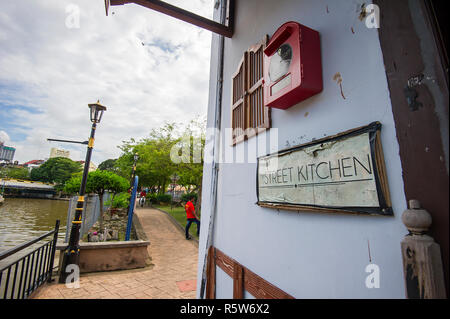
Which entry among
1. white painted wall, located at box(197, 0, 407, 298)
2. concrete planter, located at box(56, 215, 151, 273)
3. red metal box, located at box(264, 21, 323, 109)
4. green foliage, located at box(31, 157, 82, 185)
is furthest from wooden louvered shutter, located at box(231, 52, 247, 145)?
green foliage, located at box(31, 157, 82, 185)

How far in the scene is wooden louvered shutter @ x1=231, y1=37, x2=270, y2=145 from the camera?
1.99m

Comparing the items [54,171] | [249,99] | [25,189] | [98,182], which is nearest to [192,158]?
[98,182]

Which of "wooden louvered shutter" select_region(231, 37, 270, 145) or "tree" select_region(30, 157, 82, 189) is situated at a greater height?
"tree" select_region(30, 157, 82, 189)

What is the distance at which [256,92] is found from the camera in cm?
209

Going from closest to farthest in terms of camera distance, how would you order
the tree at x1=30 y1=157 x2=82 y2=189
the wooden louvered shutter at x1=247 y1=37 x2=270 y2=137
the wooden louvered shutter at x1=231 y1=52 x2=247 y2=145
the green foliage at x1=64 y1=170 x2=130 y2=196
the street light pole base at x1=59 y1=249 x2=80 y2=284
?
the wooden louvered shutter at x1=247 y1=37 x2=270 y2=137 → the wooden louvered shutter at x1=231 y1=52 x2=247 y2=145 → the street light pole base at x1=59 y1=249 x2=80 y2=284 → the green foliage at x1=64 y1=170 x2=130 y2=196 → the tree at x1=30 y1=157 x2=82 y2=189

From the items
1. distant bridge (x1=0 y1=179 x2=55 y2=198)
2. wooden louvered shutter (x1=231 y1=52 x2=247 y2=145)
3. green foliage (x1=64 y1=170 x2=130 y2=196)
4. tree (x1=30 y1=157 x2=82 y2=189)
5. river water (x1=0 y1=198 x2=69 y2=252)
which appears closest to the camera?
wooden louvered shutter (x1=231 y1=52 x2=247 y2=145)

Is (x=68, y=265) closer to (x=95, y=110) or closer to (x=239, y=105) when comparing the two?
(x=95, y=110)

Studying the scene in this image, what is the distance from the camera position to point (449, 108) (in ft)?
2.35

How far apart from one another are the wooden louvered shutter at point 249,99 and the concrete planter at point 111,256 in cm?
454

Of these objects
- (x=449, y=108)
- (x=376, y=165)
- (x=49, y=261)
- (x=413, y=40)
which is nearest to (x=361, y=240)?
(x=376, y=165)

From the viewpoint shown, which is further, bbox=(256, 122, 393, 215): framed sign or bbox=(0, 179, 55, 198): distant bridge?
bbox=(0, 179, 55, 198): distant bridge

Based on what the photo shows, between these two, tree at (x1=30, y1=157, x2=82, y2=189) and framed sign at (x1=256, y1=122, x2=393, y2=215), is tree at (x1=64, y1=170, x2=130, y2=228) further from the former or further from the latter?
tree at (x1=30, y1=157, x2=82, y2=189)

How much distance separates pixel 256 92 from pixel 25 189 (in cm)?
5728

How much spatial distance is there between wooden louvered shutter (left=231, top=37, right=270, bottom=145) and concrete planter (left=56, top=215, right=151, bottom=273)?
179 inches
